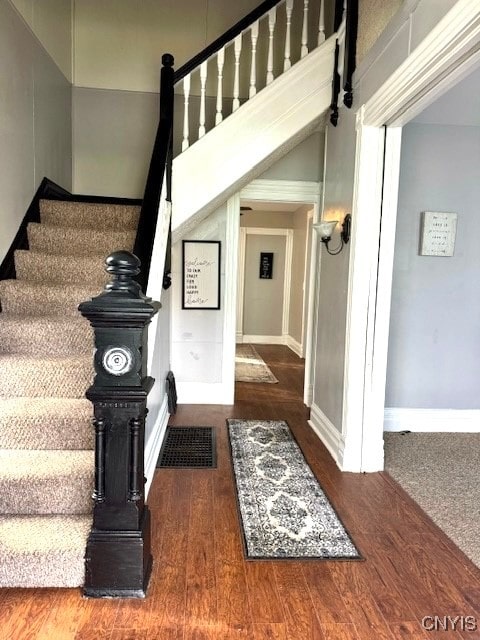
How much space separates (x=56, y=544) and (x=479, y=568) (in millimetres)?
1793

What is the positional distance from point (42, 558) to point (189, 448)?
1577 mm

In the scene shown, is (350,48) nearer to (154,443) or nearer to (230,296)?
(230,296)

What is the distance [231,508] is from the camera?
238 cm

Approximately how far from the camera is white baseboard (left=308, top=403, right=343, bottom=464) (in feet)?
10.0

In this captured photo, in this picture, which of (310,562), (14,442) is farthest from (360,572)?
(14,442)

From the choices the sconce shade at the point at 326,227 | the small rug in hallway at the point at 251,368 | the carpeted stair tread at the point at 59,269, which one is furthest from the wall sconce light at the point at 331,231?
the small rug in hallway at the point at 251,368

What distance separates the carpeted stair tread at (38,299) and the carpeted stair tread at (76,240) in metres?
0.47

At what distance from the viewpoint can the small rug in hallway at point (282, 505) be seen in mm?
2037

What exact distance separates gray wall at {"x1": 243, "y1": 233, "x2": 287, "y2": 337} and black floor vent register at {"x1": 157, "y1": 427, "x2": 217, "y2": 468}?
16.9 feet

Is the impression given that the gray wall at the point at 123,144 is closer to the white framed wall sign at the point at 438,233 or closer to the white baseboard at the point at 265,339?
the white framed wall sign at the point at 438,233

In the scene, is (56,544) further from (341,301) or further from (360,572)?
(341,301)

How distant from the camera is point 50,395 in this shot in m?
2.20

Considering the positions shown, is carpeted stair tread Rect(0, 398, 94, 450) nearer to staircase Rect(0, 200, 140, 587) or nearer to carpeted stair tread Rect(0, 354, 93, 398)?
staircase Rect(0, 200, 140, 587)

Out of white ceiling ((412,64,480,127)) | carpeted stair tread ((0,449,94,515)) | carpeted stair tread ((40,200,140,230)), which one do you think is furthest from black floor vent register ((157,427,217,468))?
white ceiling ((412,64,480,127))
